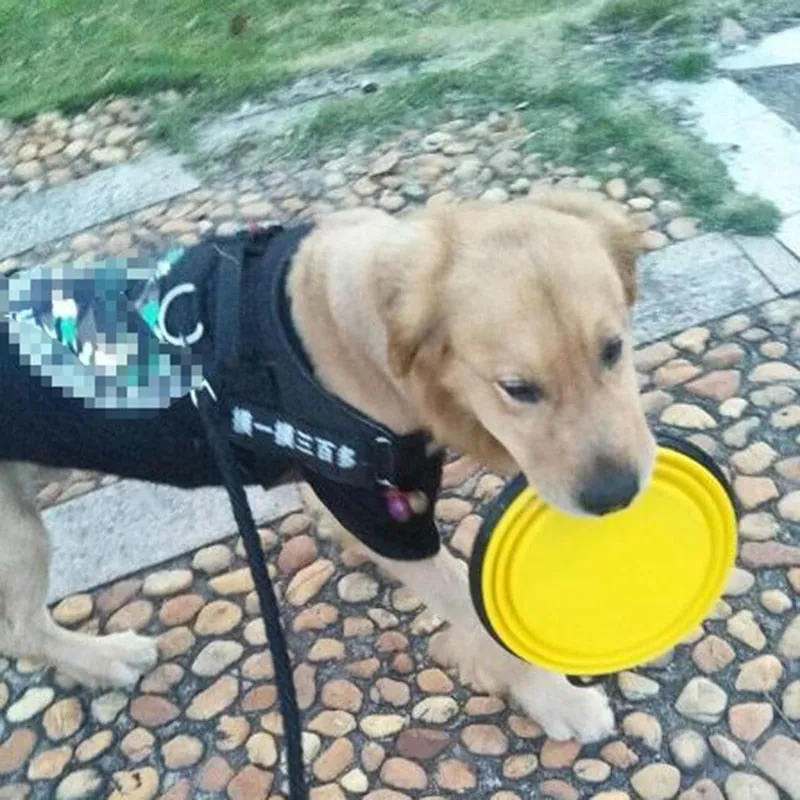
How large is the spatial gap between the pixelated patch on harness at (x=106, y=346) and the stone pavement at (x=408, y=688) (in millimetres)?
1008

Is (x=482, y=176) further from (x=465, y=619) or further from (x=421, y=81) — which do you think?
(x=465, y=619)

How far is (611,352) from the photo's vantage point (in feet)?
8.25

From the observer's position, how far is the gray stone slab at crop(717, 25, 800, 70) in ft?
18.2

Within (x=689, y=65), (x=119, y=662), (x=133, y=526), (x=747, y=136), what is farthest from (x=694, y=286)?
(x=119, y=662)

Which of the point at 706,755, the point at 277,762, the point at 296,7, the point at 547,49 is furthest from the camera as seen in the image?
the point at 296,7

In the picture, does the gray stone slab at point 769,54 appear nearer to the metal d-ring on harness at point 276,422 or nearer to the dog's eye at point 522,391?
the metal d-ring on harness at point 276,422

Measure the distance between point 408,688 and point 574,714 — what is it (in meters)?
0.49

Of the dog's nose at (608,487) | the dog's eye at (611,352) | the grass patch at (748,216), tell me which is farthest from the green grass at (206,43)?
the dog's nose at (608,487)

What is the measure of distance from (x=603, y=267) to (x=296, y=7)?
4999 millimetres

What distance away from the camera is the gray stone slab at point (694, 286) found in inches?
170

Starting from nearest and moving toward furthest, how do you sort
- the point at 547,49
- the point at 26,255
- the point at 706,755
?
1. the point at 706,755
2. the point at 26,255
3. the point at 547,49

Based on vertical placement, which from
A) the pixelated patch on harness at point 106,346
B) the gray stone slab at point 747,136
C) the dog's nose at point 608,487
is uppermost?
the pixelated patch on harness at point 106,346

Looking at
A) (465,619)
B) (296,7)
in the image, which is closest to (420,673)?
(465,619)

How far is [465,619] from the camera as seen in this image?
3258 millimetres
